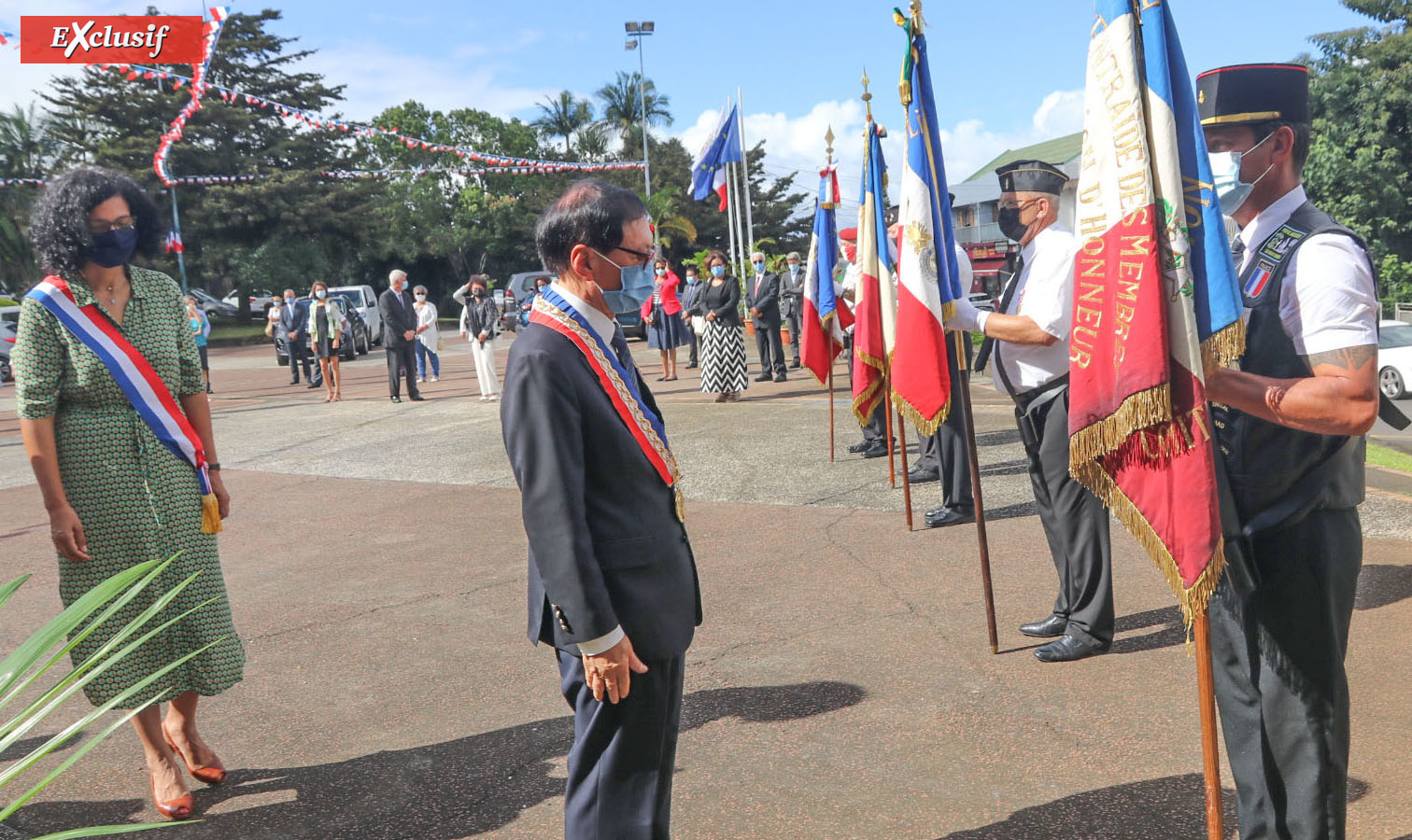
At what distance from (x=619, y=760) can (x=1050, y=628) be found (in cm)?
267

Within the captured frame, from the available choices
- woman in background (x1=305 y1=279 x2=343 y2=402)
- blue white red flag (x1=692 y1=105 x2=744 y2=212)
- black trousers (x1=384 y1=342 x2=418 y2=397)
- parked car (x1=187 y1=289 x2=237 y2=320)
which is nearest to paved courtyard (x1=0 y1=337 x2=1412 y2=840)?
black trousers (x1=384 y1=342 x2=418 y2=397)

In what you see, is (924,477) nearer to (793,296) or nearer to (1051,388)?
(1051,388)

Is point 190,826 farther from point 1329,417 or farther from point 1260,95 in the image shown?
point 1260,95

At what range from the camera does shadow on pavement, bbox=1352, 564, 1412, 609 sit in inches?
189

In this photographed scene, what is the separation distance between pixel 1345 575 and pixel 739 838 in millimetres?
1744

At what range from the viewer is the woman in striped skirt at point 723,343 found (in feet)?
46.1

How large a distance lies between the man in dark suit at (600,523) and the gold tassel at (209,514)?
153 cm

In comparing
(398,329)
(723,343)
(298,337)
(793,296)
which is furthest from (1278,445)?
(298,337)

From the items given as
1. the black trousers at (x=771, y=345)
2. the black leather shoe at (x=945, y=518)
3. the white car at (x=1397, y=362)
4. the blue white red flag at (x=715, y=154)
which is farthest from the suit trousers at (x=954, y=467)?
the blue white red flag at (x=715, y=154)

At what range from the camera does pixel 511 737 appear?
3930 mm

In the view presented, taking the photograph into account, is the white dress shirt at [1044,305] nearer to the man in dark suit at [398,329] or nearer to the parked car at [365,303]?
the man in dark suit at [398,329]

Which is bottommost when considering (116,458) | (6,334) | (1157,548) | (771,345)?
(1157,548)

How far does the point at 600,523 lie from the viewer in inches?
96.7

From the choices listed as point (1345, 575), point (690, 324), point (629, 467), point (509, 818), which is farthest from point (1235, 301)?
point (690, 324)
